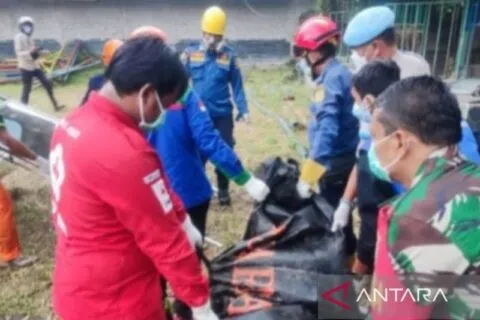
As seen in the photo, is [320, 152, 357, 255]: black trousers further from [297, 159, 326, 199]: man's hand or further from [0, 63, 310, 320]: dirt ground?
[0, 63, 310, 320]: dirt ground

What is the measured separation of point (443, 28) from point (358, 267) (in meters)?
6.67

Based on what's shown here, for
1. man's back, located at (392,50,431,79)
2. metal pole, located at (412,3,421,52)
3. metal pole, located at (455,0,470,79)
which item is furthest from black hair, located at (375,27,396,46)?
metal pole, located at (412,3,421,52)

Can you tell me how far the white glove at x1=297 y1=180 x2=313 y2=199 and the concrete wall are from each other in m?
10.6

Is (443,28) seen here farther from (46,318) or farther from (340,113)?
(46,318)

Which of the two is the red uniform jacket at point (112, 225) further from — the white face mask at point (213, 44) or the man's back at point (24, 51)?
the man's back at point (24, 51)

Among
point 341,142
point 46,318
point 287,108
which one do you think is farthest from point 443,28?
point 46,318

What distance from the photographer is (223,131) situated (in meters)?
4.25

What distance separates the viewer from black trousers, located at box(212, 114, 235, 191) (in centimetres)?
425

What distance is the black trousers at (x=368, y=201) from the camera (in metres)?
2.15

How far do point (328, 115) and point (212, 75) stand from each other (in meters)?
1.92

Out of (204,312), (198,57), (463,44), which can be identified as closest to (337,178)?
(204,312)

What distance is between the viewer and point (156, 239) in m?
1.41

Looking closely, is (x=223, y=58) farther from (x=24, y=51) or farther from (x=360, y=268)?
(x=24, y=51)

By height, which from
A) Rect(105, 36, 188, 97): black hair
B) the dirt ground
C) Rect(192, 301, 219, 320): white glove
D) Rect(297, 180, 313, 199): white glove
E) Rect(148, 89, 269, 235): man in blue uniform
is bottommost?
the dirt ground
